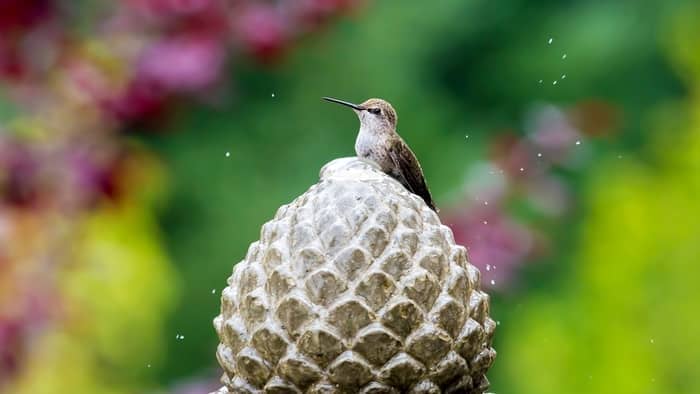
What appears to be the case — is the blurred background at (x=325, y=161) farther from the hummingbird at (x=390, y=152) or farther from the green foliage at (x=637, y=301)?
the hummingbird at (x=390, y=152)

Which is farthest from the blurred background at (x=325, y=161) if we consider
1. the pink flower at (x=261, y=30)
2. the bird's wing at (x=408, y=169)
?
the bird's wing at (x=408, y=169)

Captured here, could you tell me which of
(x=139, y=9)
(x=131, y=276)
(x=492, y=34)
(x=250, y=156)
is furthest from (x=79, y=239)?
(x=492, y=34)

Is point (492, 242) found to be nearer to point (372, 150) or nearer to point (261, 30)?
point (261, 30)

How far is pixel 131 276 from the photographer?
744cm

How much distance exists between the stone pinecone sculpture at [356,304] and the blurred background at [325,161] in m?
1.59

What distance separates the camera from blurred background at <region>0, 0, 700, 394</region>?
3.86 m

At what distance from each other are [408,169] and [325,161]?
21.4 feet

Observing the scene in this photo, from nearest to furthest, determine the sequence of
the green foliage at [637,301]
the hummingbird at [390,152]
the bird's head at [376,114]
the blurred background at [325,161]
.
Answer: the hummingbird at [390,152] < the bird's head at [376,114] < the blurred background at [325,161] < the green foliage at [637,301]

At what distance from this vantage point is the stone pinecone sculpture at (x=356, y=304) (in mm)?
1148

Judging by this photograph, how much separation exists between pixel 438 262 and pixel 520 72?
25.6 feet

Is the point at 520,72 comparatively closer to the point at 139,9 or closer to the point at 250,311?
the point at 139,9

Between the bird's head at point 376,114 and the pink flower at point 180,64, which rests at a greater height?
the pink flower at point 180,64

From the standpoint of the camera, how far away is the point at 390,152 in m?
1.88

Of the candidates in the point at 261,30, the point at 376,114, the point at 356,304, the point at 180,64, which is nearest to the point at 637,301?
the point at 261,30
